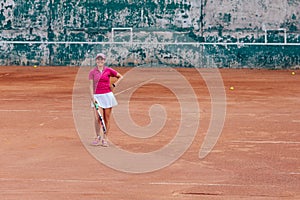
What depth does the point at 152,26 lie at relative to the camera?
33.9 m

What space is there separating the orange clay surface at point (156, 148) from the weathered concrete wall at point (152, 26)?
427 inches

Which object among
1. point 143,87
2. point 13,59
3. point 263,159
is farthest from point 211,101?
point 13,59

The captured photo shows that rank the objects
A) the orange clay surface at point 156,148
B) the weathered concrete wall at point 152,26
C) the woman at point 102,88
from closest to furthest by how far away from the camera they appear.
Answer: the orange clay surface at point 156,148 < the woman at point 102,88 < the weathered concrete wall at point 152,26

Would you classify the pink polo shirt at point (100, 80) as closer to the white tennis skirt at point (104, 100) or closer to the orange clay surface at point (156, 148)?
the white tennis skirt at point (104, 100)

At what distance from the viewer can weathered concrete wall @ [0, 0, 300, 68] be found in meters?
33.4

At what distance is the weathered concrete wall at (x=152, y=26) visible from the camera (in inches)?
1314

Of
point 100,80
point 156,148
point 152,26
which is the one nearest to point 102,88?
point 100,80

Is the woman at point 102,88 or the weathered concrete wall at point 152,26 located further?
the weathered concrete wall at point 152,26

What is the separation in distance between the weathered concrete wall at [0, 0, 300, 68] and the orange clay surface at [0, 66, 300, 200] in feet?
35.6

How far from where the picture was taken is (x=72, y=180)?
10.0 m

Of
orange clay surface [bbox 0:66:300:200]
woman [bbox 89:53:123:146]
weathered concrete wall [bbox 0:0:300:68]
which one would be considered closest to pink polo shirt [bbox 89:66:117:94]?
woman [bbox 89:53:123:146]

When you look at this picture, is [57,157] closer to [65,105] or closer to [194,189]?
[194,189]

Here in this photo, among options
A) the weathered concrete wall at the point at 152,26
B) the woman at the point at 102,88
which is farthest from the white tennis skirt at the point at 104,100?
the weathered concrete wall at the point at 152,26

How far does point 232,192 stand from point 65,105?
10.3m
